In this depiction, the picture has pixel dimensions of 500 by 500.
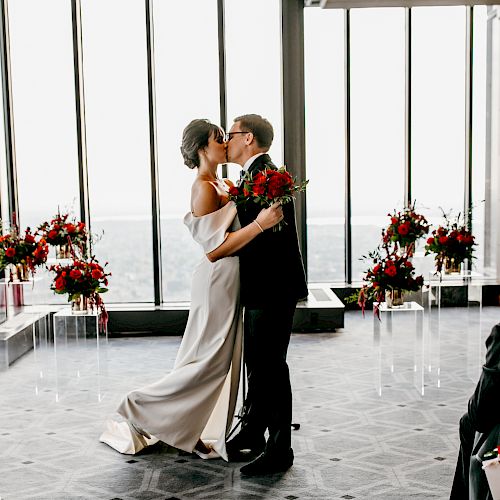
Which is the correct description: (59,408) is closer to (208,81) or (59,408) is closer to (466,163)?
(208,81)

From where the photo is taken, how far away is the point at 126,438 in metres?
4.95

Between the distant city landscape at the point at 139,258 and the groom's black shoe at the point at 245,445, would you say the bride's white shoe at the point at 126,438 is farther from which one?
the distant city landscape at the point at 139,258

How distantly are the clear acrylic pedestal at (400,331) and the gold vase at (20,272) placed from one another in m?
3.15

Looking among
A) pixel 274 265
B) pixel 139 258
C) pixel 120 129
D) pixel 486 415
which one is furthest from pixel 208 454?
pixel 120 129

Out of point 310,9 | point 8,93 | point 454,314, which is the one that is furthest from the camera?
point 310,9

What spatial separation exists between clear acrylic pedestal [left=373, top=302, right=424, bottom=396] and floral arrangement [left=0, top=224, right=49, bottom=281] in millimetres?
2934

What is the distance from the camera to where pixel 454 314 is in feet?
21.2

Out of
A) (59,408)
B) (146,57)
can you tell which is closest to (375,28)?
(146,57)

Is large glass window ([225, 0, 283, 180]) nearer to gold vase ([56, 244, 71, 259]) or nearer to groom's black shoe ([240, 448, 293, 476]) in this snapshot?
gold vase ([56, 244, 71, 259])

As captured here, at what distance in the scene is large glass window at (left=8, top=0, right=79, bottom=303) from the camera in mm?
9172

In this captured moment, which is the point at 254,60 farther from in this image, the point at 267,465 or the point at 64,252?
the point at 267,465

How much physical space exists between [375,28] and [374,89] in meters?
0.75

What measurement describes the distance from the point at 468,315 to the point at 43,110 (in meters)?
5.50

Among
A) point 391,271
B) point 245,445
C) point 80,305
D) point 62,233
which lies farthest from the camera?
point 62,233
